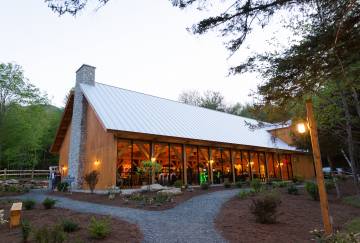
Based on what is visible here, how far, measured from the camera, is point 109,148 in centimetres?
1633

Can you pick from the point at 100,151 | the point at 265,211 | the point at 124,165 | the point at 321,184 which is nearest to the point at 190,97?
the point at 124,165

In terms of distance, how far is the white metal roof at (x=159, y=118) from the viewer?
55.0ft

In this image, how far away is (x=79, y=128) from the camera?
1975 centimetres

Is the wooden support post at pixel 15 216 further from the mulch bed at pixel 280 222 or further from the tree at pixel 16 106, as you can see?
the tree at pixel 16 106

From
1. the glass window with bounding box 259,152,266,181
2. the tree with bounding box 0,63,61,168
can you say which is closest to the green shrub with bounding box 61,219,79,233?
the tree with bounding box 0,63,61,168

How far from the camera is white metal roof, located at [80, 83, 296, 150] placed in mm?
16750

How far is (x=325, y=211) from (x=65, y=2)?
269 inches

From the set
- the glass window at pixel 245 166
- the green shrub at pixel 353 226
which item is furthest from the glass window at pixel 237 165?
the green shrub at pixel 353 226

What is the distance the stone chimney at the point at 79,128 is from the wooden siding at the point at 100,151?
382 mm

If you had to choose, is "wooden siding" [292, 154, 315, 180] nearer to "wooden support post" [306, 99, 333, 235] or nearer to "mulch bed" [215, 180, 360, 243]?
"mulch bed" [215, 180, 360, 243]

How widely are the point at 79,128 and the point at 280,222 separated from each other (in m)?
15.7

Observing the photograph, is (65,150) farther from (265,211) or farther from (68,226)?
(265,211)

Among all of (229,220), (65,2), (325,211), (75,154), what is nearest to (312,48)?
(325,211)

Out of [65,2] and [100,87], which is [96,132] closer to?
[100,87]
